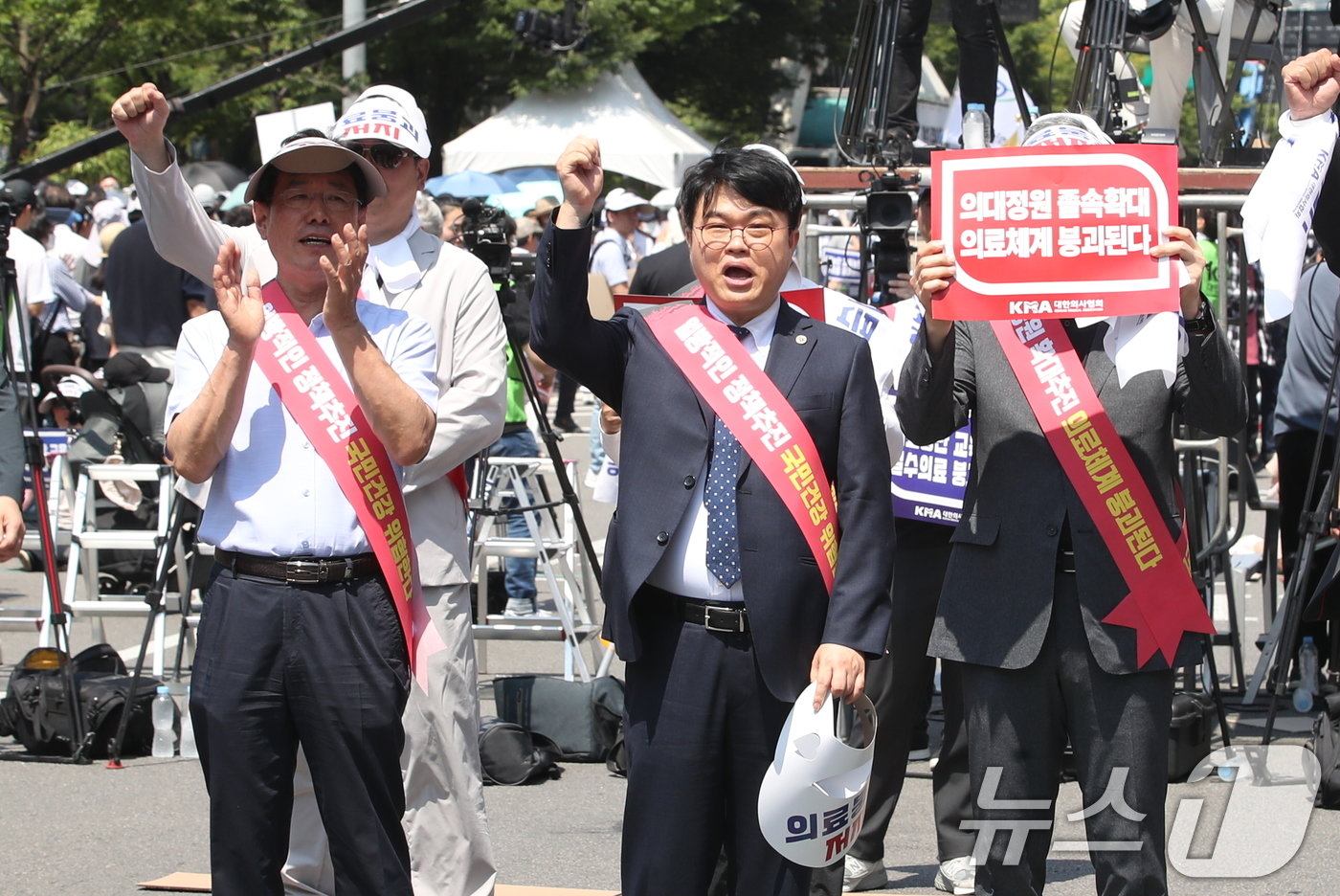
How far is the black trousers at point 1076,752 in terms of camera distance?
159 inches

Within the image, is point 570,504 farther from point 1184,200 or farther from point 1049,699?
point 1049,699

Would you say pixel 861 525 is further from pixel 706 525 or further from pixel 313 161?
pixel 313 161

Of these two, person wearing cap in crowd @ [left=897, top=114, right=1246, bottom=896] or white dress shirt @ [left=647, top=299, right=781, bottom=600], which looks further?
person wearing cap in crowd @ [left=897, top=114, right=1246, bottom=896]

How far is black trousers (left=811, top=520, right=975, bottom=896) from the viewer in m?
5.43

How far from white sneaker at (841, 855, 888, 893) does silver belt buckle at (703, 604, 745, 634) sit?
6.39ft

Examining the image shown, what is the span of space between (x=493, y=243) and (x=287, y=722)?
3.27 metres

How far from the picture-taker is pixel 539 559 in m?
8.16

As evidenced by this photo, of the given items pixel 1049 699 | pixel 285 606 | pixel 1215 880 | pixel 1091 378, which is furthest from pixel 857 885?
pixel 285 606

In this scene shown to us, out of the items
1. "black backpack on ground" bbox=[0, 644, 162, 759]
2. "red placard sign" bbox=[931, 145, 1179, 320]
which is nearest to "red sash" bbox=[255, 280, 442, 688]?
"red placard sign" bbox=[931, 145, 1179, 320]

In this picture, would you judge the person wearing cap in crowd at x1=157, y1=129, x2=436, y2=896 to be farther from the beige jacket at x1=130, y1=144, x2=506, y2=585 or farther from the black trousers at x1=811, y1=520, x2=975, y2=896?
the black trousers at x1=811, y1=520, x2=975, y2=896

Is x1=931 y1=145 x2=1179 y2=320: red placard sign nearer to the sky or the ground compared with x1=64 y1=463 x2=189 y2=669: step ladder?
nearer to the sky

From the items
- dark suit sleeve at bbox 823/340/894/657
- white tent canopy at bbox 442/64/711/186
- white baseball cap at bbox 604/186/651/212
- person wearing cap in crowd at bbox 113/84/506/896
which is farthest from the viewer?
white tent canopy at bbox 442/64/711/186

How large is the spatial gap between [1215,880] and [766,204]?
2.96 m

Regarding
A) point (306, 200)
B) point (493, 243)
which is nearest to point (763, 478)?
point (306, 200)
